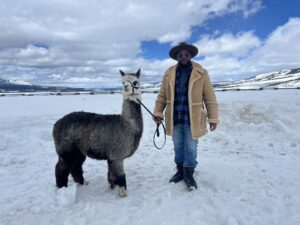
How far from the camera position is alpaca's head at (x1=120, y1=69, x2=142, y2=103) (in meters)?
5.57

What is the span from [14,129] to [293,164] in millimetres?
8811

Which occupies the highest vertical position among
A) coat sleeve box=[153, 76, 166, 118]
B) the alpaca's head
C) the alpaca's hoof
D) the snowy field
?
the alpaca's head

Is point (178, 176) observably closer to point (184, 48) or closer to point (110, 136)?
point (110, 136)

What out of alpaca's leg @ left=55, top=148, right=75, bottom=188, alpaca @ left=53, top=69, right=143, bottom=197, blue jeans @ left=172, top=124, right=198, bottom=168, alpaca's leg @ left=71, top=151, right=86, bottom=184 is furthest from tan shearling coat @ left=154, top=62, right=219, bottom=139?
alpaca's leg @ left=55, top=148, right=75, bottom=188

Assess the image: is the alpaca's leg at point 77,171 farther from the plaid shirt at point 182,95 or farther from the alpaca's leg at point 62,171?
the plaid shirt at point 182,95

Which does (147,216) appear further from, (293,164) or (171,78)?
(293,164)

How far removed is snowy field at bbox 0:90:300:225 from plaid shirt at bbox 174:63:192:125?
1319mm

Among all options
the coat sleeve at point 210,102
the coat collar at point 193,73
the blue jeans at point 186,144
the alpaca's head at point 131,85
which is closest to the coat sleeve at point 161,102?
the coat collar at point 193,73

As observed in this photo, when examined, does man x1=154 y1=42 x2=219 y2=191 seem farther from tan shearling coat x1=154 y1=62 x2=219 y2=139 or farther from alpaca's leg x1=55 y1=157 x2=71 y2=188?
alpaca's leg x1=55 y1=157 x2=71 y2=188

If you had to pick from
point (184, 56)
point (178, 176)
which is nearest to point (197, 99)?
point (184, 56)

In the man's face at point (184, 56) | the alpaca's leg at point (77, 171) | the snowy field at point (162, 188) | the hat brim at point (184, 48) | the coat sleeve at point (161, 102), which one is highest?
the hat brim at point (184, 48)

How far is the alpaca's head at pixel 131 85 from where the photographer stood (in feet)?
18.3

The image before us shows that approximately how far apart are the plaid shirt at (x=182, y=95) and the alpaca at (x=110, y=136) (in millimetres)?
726

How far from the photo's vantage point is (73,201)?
18.0 ft
